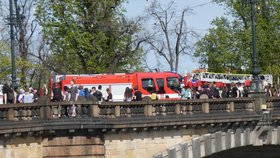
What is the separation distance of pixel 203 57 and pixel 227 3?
494 centimetres

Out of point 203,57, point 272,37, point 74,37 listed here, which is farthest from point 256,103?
point 203,57

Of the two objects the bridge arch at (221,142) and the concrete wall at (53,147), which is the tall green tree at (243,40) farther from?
the concrete wall at (53,147)

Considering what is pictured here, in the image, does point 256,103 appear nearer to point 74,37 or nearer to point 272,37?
point 74,37

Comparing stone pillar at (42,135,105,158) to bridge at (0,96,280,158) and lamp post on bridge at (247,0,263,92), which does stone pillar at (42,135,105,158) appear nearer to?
bridge at (0,96,280,158)

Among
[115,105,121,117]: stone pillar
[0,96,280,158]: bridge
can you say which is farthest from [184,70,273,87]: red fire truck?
[115,105,121,117]: stone pillar

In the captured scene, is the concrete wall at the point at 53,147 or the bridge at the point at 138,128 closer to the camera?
the concrete wall at the point at 53,147

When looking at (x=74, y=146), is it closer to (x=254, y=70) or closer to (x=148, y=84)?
(x=254, y=70)

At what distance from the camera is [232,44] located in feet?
228

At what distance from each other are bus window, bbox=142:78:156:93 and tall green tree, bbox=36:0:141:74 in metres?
11.6

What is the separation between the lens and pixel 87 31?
5878cm

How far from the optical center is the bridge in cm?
3180

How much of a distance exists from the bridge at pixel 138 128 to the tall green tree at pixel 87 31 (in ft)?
68.0

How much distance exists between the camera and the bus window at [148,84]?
4624cm

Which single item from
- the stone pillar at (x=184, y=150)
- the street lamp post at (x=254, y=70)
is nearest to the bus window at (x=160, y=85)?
the street lamp post at (x=254, y=70)
